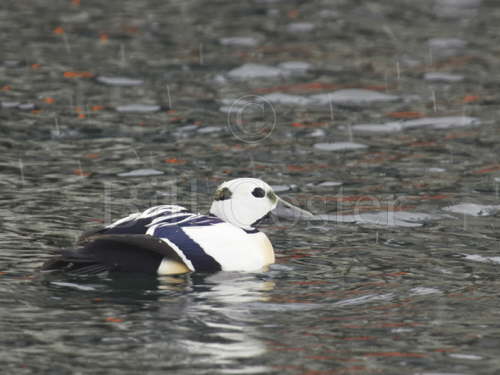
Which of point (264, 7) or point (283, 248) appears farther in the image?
point (264, 7)

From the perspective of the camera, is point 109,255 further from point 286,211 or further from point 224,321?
point 286,211

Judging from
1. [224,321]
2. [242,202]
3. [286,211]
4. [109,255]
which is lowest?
[224,321]

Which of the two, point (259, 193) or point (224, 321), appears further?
point (259, 193)

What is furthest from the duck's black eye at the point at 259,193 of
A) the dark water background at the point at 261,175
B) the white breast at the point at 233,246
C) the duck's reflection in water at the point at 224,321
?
the duck's reflection in water at the point at 224,321

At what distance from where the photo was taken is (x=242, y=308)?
823 cm

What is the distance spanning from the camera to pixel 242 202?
9.45 meters

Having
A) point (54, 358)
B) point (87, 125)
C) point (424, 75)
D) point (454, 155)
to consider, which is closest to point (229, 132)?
point (87, 125)

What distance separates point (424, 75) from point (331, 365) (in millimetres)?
10002

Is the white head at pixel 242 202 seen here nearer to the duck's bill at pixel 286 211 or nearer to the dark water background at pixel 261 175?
the duck's bill at pixel 286 211

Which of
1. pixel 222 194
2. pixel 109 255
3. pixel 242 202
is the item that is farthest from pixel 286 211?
pixel 109 255

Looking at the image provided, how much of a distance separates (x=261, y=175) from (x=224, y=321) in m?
4.74

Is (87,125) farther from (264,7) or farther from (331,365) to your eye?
(331,365)

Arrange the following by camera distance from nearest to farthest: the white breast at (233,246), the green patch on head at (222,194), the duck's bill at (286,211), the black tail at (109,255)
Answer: the black tail at (109,255) → the white breast at (233,246) → the green patch on head at (222,194) → the duck's bill at (286,211)

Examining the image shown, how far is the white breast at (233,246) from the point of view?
8.88m
